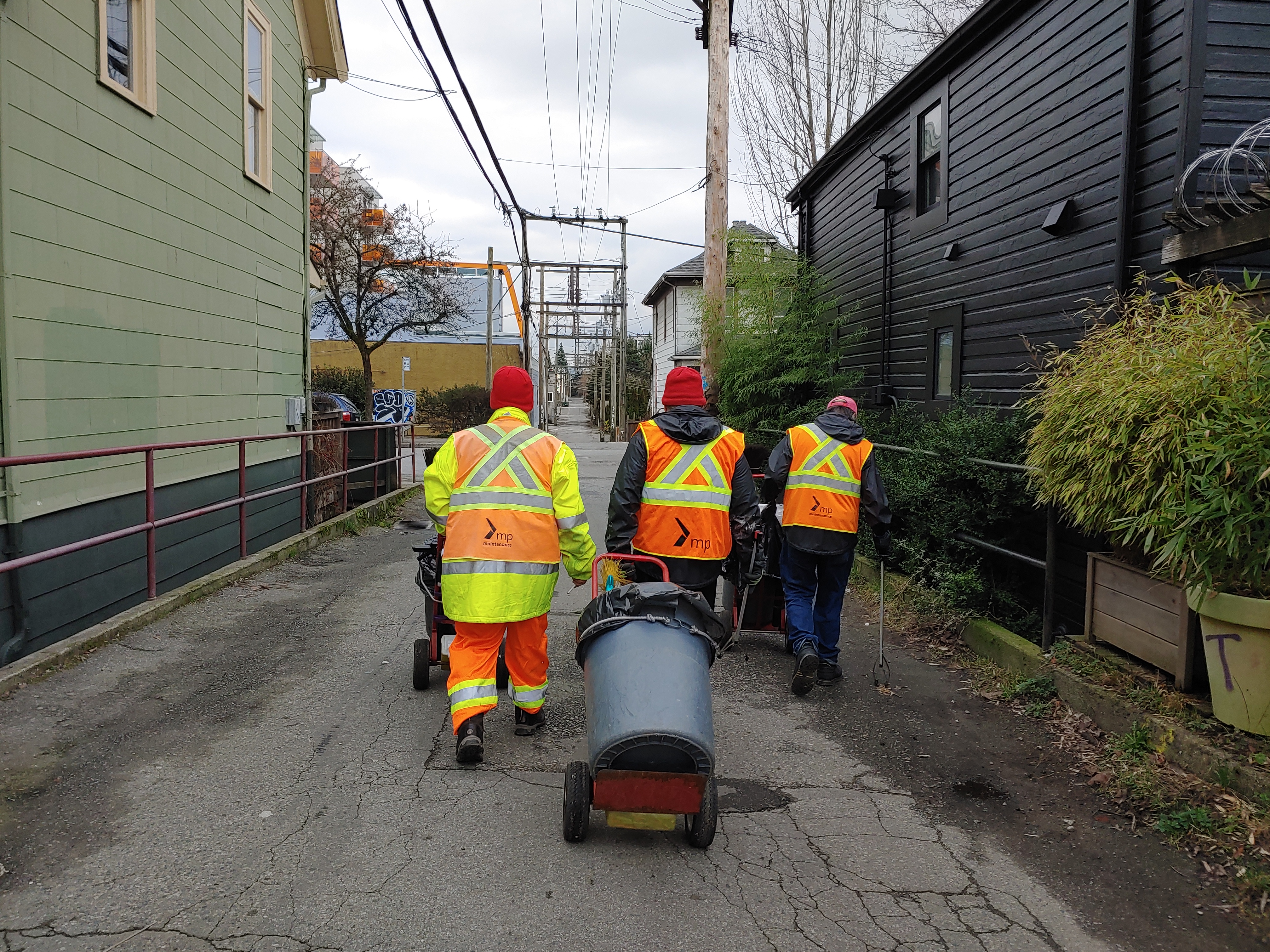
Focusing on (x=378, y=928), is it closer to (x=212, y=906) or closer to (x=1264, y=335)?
(x=212, y=906)

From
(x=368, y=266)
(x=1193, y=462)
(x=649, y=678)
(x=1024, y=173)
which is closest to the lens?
(x=649, y=678)

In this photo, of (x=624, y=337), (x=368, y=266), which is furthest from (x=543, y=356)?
(x=368, y=266)

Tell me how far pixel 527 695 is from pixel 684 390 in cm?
182

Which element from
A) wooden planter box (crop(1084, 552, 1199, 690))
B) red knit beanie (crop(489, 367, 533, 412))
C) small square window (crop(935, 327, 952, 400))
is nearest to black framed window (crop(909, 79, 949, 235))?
small square window (crop(935, 327, 952, 400))

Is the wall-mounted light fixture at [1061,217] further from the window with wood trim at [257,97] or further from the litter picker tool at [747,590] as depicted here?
the window with wood trim at [257,97]

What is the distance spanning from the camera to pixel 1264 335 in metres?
4.36

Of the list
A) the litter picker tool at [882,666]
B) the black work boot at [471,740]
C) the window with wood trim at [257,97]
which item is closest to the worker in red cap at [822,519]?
the litter picker tool at [882,666]

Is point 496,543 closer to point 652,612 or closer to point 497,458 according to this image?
point 497,458

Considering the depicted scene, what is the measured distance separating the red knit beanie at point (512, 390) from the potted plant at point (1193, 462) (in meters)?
2.88

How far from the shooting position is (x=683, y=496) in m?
5.05

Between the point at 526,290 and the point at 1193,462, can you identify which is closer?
the point at 1193,462

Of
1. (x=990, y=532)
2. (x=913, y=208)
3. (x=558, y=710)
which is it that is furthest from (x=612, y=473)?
(x=558, y=710)

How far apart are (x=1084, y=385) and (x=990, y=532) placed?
6.35 feet

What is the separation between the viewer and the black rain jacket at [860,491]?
5.72m
